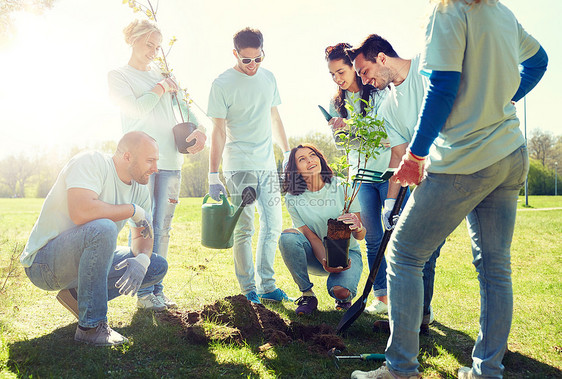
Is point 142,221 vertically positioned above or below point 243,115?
below

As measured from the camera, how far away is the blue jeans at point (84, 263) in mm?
2324

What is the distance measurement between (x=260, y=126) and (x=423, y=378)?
2204 millimetres

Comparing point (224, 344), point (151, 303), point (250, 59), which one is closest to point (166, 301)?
point (151, 303)

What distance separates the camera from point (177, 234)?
25.3 ft

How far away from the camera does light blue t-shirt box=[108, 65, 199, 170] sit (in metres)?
3.06

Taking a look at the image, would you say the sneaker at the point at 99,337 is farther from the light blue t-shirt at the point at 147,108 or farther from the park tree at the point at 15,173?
the park tree at the point at 15,173

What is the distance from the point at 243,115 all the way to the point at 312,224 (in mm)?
1043

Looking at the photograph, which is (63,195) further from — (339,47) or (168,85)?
(339,47)

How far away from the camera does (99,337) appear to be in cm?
233

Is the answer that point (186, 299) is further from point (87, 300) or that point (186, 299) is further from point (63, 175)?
point (63, 175)

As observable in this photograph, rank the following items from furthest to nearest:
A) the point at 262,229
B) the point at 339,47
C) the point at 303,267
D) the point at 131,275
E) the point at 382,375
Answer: the point at 262,229
the point at 303,267
the point at 339,47
the point at 131,275
the point at 382,375

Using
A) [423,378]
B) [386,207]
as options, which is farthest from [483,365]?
[386,207]

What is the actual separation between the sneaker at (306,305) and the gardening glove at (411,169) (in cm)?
163

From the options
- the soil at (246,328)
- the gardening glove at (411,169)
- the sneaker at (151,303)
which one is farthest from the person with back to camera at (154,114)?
the gardening glove at (411,169)
